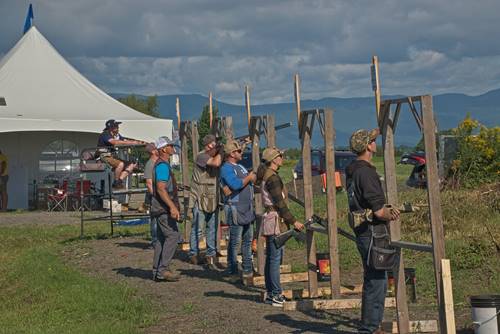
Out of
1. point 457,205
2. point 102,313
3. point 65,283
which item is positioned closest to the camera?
point 102,313

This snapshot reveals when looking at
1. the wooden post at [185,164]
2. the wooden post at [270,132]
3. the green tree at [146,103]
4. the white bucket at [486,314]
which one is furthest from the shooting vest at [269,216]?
the green tree at [146,103]

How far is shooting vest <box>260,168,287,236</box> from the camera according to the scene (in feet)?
36.3

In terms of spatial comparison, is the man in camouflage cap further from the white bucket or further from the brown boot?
the brown boot

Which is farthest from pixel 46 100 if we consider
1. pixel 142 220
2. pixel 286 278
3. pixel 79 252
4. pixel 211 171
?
pixel 286 278

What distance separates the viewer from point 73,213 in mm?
26500

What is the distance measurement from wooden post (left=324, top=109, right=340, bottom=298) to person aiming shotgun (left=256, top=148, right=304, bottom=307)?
1.19ft

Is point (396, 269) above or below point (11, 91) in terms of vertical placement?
below

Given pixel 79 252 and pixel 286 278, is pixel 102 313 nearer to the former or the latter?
pixel 286 278

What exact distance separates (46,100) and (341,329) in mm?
21497

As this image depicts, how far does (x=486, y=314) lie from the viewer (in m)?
8.48

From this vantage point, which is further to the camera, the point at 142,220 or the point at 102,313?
the point at 142,220

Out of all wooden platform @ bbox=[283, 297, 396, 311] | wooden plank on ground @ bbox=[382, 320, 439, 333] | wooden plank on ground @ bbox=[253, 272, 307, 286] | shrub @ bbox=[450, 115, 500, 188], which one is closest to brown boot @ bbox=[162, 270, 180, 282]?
wooden plank on ground @ bbox=[253, 272, 307, 286]

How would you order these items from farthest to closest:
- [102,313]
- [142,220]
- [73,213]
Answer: [73,213] → [142,220] → [102,313]

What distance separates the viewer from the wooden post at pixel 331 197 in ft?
35.2
